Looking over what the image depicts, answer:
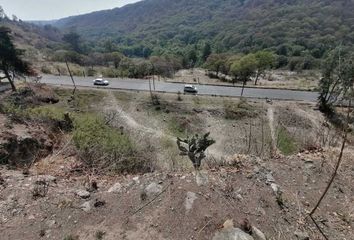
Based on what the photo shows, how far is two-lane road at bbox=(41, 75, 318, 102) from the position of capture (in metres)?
31.9

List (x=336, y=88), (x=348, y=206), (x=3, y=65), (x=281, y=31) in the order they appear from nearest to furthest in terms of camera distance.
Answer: (x=348, y=206), (x=3, y=65), (x=336, y=88), (x=281, y=31)

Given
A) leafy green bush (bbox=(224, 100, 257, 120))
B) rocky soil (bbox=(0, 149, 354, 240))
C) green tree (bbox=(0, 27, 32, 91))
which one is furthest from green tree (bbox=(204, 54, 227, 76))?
rocky soil (bbox=(0, 149, 354, 240))

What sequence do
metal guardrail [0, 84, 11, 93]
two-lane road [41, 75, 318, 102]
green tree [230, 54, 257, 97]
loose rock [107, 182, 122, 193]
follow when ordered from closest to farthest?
loose rock [107, 182, 122, 193]
metal guardrail [0, 84, 11, 93]
two-lane road [41, 75, 318, 102]
green tree [230, 54, 257, 97]

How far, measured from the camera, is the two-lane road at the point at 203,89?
31905 millimetres

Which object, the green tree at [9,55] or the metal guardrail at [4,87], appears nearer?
the green tree at [9,55]

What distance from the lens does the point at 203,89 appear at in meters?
34.6

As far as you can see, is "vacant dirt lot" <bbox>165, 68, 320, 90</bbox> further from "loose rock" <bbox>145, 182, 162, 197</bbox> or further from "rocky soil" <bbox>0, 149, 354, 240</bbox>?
"loose rock" <bbox>145, 182, 162, 197</bbox>

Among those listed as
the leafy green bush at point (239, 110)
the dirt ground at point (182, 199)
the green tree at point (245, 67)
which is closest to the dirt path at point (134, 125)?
the leafy green bush at point (239, 110)

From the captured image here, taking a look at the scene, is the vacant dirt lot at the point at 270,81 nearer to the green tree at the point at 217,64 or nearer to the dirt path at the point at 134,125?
the green tree at the point at 217,64

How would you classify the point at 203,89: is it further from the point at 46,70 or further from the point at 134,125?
the point at 46,70

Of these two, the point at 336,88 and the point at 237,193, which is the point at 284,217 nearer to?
the point at 237,193

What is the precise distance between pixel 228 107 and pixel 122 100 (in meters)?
12.6

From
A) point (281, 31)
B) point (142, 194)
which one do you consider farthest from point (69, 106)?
point (281, 31)

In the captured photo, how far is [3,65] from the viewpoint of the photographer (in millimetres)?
24812
